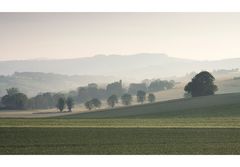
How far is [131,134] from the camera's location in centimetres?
3000

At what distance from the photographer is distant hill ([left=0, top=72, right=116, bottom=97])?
39500 mm

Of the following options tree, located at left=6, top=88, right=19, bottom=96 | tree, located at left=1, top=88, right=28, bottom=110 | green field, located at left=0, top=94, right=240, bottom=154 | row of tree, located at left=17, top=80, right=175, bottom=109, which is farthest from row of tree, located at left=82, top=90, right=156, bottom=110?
tree, located at left=6, top=88, right=19, bottom=96

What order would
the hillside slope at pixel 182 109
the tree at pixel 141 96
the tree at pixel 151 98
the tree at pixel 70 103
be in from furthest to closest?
1. the tree at pixel 151 98
2. the hillside slope at pixel 182 109
3. the tree at pixel 141 96
4. the tree at pixel 70 103

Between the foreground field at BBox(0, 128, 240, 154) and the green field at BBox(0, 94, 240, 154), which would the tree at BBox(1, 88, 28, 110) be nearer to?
the green field at BBox(0, 94, 240, 154)

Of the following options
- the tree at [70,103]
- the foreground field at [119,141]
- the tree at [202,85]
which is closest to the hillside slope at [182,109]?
the tree at [202,85]

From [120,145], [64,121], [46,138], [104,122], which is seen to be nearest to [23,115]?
[64,121]

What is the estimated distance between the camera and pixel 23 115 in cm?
4141

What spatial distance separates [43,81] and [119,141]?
56.2 feet

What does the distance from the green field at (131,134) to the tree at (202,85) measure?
1805 millimetres

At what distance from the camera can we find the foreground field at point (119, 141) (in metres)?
24.2

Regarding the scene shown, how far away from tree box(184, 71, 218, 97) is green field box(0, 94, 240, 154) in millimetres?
1805

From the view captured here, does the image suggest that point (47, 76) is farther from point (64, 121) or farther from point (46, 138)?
point (46, 138)

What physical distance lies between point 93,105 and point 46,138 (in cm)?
1489

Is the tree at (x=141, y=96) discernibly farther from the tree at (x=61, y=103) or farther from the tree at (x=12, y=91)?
the tree at (x=12, y=91)
